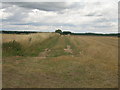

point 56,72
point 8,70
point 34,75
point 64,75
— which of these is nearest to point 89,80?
point 64,75

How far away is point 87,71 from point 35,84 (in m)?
3.80

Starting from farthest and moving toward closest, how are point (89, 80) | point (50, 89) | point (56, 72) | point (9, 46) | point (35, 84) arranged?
point (9, 46)
point (56, 72)
point (89, 80)
point (35, 84)
point (50, 89)

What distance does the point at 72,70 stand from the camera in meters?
11.4

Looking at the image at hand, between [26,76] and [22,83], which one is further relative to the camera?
[26,76]

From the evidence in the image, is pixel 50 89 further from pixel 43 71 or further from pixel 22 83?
pixel 43 71

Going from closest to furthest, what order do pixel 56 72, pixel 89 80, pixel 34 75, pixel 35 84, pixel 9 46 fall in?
1. pixel 35 84
2. pixel 89 80
3. pixel 34 75
4. pixel 56 72
5. pixel 9 46

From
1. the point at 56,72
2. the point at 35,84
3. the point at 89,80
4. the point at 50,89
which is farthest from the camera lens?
the point at 56,72

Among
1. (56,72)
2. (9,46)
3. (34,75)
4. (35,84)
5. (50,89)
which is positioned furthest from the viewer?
(9,46)

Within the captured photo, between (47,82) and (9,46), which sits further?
(9,46)

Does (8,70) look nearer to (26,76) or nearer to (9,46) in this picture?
(26,76)

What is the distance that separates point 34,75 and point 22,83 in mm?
1590

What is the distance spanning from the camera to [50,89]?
7.85 metres

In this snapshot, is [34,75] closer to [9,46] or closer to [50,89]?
[50,89]

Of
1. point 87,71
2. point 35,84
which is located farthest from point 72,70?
point 35,84
